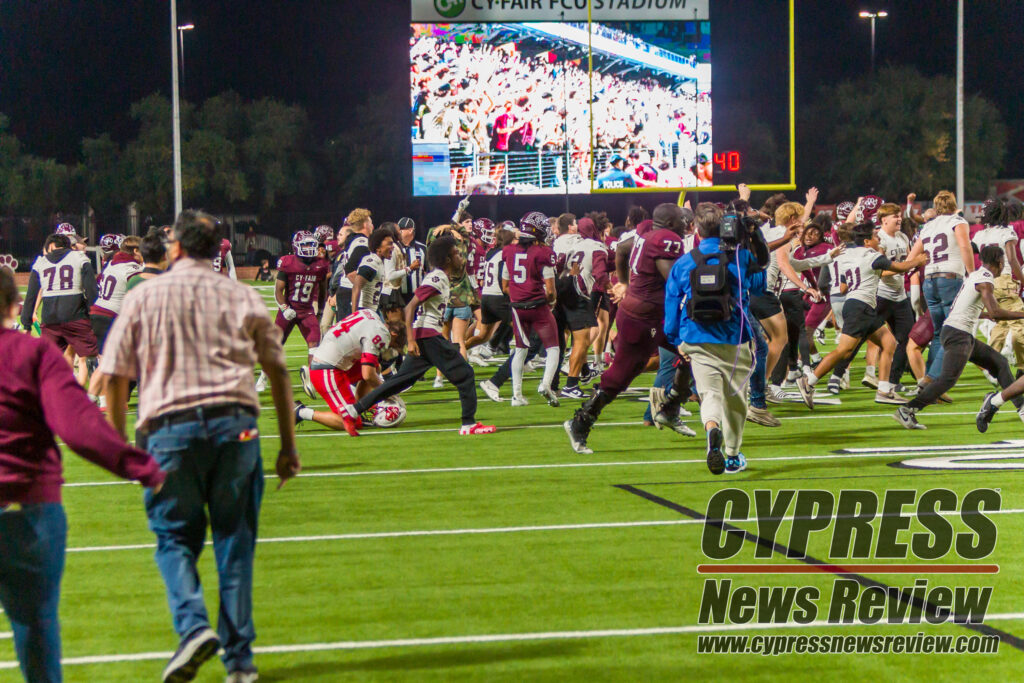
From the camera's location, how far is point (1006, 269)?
14172mm

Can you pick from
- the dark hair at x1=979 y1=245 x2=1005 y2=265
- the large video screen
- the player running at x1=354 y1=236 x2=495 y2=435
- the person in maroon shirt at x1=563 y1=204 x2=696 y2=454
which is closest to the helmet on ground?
the player running at x1=354 y1=236 x2=495 y2=435

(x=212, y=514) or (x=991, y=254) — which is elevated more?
(x=991, y=254)

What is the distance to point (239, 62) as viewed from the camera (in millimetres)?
72438

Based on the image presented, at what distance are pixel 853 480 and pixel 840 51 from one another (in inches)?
2668

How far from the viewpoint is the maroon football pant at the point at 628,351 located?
10.7m

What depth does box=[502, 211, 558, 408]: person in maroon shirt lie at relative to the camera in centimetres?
1398

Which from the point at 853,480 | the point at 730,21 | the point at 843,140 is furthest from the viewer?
the point at 843,140

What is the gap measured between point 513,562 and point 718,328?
3031 mm

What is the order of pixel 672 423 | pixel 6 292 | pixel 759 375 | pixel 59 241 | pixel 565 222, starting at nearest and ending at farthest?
pixel 6 292 < pixel 672 423 < pixel 759 375 < pixel 59 241 < pixel 565 222

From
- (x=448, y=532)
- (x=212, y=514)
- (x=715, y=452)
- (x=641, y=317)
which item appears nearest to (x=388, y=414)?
(x=641, y=317)

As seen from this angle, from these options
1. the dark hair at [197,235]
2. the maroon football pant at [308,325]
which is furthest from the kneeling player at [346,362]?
the dark hair at [197,235]

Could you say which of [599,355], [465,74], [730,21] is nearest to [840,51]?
A: [730,21]

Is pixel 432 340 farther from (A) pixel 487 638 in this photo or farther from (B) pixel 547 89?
(B) pixel 547 89

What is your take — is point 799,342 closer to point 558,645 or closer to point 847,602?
point 847,602
